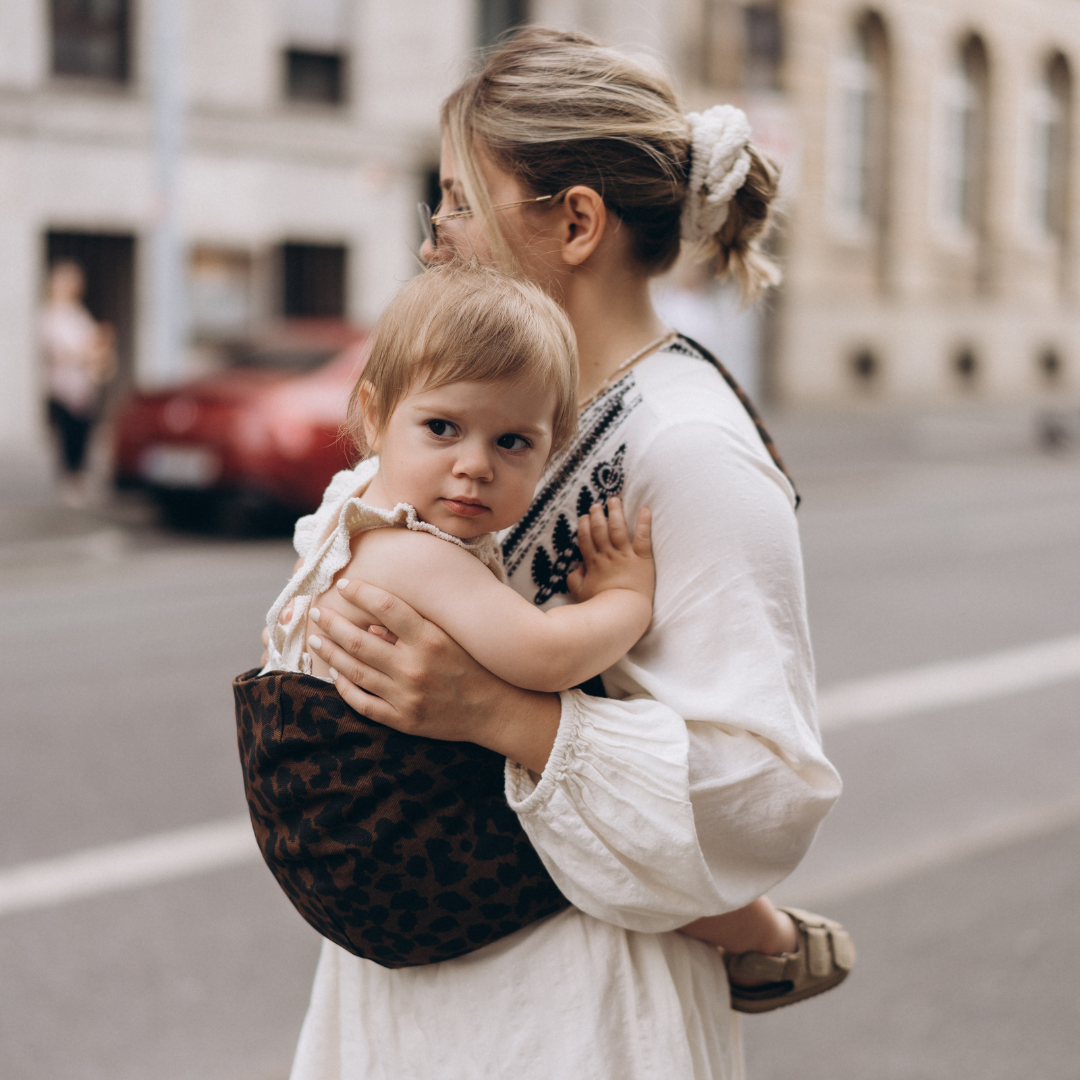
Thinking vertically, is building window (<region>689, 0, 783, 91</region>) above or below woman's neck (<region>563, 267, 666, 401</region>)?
above

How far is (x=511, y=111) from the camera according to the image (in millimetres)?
1706

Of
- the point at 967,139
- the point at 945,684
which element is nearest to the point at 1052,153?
the point at 967,139

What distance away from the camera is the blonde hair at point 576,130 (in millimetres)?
1690

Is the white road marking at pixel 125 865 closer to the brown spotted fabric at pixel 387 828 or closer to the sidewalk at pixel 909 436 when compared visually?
the brown spotted fabric at pixel 387 828

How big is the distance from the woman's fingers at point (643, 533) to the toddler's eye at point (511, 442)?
0.49ft

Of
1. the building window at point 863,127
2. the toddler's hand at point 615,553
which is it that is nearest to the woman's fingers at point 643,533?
the toddler's hand at point 615,553

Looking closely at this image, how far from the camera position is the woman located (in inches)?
61.5

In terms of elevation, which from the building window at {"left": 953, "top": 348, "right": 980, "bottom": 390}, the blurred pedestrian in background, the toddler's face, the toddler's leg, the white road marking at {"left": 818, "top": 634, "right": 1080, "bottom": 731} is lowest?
the building window at {"left": 953, "top": 348, "right": 980, "bottom": 390}

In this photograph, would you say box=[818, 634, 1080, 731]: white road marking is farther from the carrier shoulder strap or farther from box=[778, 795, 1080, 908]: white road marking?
the carrier shoulder strap

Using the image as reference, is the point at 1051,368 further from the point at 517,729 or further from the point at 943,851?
the point at 517,729

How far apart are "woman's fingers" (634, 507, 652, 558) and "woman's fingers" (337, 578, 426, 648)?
0.83ft

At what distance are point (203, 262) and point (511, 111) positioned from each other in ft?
55.2

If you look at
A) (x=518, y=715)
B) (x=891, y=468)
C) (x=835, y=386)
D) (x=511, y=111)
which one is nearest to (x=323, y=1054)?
(x=518, y=715)

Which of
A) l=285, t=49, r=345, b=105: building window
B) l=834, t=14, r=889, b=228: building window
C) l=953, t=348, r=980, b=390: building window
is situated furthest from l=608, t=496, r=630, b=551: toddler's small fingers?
l=953, t=348, r=980, b=390: building window
